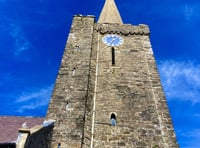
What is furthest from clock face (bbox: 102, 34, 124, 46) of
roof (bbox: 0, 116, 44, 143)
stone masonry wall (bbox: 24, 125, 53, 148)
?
stone masonry wall (bbox: 24, 125, 53, 148)

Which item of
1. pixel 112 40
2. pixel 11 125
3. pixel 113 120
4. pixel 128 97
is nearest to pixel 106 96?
pixel 128 97

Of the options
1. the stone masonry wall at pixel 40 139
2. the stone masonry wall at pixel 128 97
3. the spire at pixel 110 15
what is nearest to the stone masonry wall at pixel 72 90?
the stone masonry wall at pixel 40 139

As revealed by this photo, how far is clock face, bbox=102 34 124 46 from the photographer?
15.9 meters

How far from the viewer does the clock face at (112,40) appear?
52.0ft

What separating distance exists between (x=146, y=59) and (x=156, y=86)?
2.36 m

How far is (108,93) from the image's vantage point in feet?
42.0

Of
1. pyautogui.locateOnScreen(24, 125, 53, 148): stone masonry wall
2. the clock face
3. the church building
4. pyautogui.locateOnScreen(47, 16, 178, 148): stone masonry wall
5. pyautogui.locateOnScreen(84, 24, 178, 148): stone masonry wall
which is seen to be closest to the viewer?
pyautogui.locateOnScreen(24, 125, 53, 148): stone masonry wall

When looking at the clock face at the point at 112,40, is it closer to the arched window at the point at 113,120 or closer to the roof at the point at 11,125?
the arched window at the point at 113,120

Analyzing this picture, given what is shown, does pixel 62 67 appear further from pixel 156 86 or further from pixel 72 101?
pixel 156 86

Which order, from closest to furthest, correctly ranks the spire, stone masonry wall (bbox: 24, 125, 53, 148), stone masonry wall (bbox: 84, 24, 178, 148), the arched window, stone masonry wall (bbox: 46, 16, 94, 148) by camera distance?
1. stone masonry wall (bbox: 24, 125, 53, 148)
2. stone masonry wall (bbox: 46, 16, 94, 148)
3. stone masonry wall (bbox: 84, 24, 178, 148)
4. the arched window
5. the spire

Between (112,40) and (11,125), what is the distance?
28.1 ft

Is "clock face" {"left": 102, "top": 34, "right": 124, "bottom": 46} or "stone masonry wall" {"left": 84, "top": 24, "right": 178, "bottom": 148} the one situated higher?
"clock face" {"left": 102, "top": 34, "right": 124, "bottom": 46}

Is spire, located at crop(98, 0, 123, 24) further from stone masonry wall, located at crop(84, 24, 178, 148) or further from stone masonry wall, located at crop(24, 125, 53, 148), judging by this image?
stone masonry wall, located at crop(24, 125, 53, 148)

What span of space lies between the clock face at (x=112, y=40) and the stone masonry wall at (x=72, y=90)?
1.29 meters
